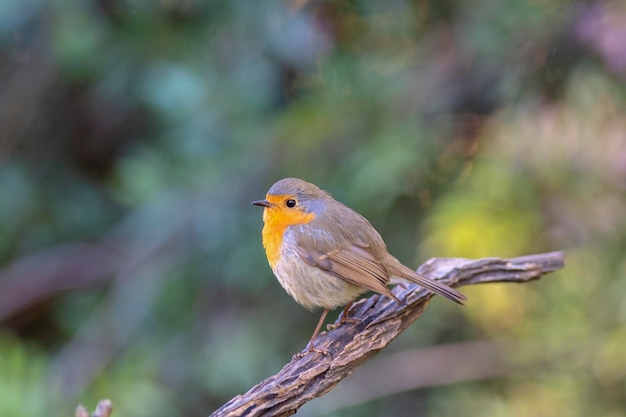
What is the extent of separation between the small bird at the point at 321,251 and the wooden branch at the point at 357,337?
99 mm

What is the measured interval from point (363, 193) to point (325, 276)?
3.92 feet

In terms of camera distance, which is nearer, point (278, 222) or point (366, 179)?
point (278, 222)

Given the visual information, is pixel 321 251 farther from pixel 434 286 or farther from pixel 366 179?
pixel 366 179

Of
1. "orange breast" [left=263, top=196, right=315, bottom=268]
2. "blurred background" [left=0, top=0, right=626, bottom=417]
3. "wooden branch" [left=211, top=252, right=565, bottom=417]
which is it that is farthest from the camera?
"blurred background" [left=0, top=0, right=626, bottom=417]

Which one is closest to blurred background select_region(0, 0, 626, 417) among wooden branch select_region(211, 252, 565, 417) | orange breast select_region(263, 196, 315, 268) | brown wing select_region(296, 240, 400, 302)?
orange breast select_region(263, 196, 315, 268)

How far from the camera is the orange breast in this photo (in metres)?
3.38

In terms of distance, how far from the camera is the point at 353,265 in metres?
3.16

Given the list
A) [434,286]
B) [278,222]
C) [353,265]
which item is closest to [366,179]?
[278,222]

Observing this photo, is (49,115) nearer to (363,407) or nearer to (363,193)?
(363,193)

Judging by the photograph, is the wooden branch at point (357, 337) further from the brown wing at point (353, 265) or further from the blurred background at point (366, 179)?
the blurred background at point (366, 179)

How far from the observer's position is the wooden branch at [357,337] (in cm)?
240

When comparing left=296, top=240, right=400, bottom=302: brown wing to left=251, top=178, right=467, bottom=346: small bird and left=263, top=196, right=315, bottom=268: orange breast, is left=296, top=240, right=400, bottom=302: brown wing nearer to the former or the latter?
left=251, top=178, right=467, bottom=346: small bird

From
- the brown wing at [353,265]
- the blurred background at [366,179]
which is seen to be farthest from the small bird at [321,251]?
the blurred background at [366,179]

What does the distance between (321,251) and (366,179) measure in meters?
1.06
